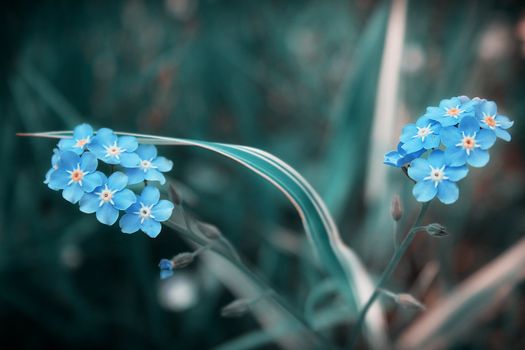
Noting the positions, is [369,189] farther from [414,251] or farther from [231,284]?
[231,284]

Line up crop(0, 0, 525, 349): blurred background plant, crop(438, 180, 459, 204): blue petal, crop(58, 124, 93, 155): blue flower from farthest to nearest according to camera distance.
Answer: crop(0, 0, 525, 349): blurred background plant
crop(58, 124, 93, 155): blue flower
crop(438, 180, 459, 204): blue petal

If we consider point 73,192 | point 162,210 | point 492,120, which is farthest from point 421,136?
point 73,192

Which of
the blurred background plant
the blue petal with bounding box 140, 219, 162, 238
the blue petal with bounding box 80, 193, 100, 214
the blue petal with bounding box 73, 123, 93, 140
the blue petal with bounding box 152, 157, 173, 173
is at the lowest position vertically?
the blue petal with bounding box 140, 219, 162, 238

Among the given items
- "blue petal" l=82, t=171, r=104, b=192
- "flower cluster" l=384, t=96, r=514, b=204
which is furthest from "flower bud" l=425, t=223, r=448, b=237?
"blue petal" l=82, t=171, r=104, b=192

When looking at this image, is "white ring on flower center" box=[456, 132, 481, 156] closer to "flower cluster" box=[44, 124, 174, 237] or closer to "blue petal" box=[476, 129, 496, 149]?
"blue petal" box=[476, 129, 496, 149]

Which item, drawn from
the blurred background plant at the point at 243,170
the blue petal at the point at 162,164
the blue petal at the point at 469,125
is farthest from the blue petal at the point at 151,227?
the blurred background plant at the point at 243,170

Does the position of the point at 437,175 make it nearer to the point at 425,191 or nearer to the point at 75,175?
the point at 425,191

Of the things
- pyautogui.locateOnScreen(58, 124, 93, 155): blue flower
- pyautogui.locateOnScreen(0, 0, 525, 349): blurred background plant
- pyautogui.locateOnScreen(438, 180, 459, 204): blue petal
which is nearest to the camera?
pyautogui.locateOnScreen(438, 180, 459, 204): blue petal

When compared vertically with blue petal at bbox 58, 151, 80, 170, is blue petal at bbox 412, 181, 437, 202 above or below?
below

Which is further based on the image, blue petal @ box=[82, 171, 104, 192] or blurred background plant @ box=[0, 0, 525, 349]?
blurred background plant @ box=[0, 0, 525, 349]
